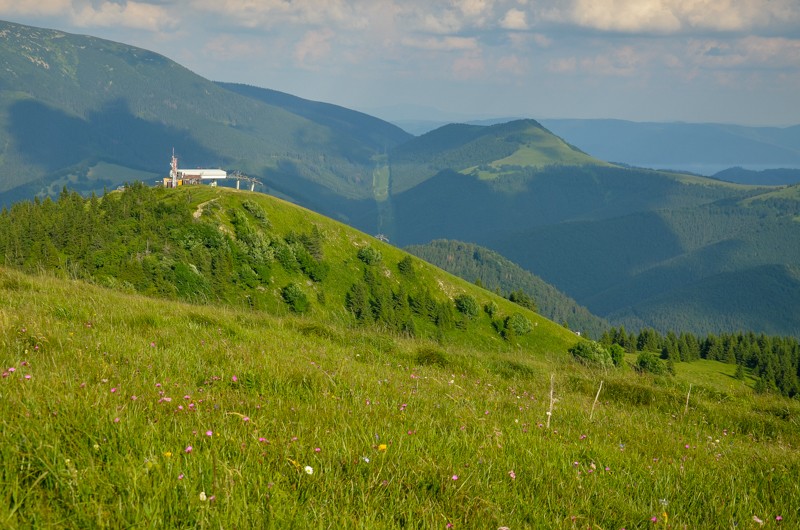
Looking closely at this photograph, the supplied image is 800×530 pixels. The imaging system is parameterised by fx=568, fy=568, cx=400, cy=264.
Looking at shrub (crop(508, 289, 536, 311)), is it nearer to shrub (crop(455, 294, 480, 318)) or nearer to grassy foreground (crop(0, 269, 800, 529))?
shrub (crop(455, 294, 480, 318))

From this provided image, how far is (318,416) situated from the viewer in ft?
22.0

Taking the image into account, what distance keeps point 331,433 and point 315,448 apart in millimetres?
589

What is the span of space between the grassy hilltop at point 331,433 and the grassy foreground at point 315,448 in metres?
0.03

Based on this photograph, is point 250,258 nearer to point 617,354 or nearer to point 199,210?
point 199,210

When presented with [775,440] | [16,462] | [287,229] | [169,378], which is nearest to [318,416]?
[169,378]

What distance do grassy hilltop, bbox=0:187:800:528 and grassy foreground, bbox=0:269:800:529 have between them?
0.03m

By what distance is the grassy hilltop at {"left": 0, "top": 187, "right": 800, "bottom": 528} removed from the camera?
451 cm

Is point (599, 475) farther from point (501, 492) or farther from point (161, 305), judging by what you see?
point (161, 305)

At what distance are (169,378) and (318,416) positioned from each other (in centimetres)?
232

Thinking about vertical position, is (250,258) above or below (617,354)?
above

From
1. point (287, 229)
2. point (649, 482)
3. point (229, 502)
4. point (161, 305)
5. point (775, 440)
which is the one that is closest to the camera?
point (229, 502)

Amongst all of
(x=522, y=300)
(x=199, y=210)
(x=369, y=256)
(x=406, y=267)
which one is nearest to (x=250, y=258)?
(x=199, y=210)

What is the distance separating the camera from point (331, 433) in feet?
20.1

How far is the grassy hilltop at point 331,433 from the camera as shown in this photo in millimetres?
4508
